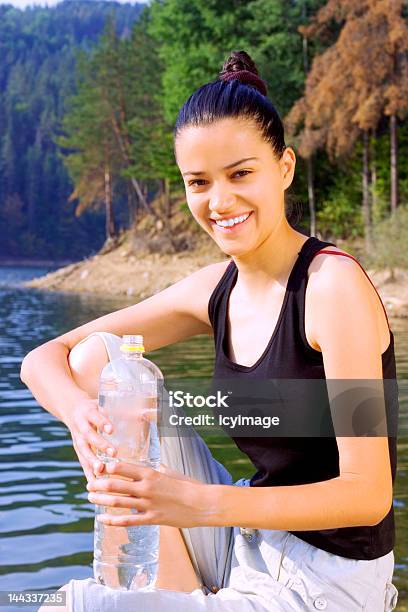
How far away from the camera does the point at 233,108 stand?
6.72 feet

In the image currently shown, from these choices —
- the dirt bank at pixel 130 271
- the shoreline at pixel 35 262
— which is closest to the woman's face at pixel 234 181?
the dirt bank at pixel 130 271

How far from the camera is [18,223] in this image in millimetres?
76375

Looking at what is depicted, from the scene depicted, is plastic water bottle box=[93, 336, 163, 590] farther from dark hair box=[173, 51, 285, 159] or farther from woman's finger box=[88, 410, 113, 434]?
dark hair box=[173, 51, 285, 159]

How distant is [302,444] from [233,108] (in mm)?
719

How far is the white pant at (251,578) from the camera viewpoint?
71.3 inches

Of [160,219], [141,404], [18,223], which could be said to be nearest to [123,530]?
[141,404]

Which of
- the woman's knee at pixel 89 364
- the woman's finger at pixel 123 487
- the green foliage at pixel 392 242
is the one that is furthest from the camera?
the green foliage at pixel 392 242

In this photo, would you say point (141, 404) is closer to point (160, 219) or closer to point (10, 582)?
point (10, 582)

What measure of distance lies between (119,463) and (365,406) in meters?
0.53

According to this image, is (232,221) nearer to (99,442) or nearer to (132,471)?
(99,442)

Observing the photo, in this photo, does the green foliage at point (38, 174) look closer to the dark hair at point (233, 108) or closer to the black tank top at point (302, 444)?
the dark hair at point (233, 108)

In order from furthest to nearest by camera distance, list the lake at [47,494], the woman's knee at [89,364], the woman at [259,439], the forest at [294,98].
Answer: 1. the forest at [294,98]
2. the lake at [47,494]
3. the woman's knee at [89,364]
4. the woman at [259,439]

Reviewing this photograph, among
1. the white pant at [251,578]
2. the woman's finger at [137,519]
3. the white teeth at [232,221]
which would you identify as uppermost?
the white teeth at [232,221]

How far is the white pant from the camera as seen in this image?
1.81 metres
